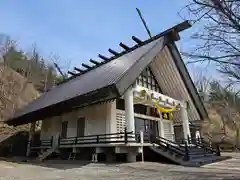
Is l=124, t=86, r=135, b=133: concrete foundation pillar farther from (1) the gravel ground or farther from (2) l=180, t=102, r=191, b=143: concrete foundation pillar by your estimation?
(2) l=180, t=102, r=191, b=143: concrete foundation pillar

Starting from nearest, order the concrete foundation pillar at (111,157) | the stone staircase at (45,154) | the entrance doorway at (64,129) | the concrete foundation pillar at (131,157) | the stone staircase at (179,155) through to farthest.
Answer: the stone staircase at (179,155) < the concrete foundation pillar at (131,157) < the concrete foundation pillar at (111,157) < the stone staircase at (45,154) < the entrance doorway at (64,129)

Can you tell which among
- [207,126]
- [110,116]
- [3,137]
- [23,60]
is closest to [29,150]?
[3,137]

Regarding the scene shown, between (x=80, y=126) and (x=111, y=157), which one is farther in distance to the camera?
(x=80, y=126)

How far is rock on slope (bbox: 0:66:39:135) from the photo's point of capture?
27.2m

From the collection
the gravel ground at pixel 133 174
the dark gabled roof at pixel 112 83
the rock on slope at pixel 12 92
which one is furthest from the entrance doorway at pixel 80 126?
the rock on slope at pixel 12 92

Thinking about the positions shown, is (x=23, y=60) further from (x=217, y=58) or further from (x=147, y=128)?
(x=217, y=58)

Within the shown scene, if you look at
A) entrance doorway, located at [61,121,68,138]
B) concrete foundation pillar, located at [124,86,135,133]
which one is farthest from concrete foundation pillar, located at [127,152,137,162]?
entrance doorway, located at [61,121,68,138]

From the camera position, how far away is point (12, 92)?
29922 millimetres

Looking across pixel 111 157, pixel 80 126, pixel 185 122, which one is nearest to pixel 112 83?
pixel 111 157

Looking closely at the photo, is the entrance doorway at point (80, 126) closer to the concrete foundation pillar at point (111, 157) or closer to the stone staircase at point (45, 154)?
the stone staircase at point (45, 154)

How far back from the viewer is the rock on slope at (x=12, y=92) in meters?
27.2

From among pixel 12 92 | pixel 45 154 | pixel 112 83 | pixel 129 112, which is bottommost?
pixel 45 154

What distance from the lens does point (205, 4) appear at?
4.34 metres

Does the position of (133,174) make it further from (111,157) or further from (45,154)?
(45,154)
